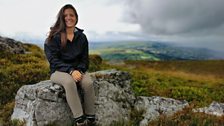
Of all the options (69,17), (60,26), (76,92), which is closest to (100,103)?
(76,92)

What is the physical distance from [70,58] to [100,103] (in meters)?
1.63

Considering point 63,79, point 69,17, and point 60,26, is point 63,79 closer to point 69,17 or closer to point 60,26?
point 60,26

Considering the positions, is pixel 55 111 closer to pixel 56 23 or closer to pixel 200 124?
pixel 56 23

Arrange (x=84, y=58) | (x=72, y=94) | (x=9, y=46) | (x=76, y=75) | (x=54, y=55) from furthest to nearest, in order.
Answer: (x=9, y=46), (x=84, y=58), (x=54, y=55), (x=76, y=75), (x=72, y=94)

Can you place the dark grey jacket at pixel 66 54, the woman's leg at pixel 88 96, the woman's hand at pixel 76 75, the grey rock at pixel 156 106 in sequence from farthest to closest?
the grey rock at pixel 156 106 → the dark grey jacket at pixel 66 54 → the woman's leg at pixel 88 96 → the woman's hand at pixel 76 75

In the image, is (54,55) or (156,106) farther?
(156,106)

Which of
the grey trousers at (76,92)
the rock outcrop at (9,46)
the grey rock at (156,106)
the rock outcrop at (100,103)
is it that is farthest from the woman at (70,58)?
the rock outcrop at (9,46)

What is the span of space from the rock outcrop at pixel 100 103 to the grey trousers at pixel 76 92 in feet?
1.32

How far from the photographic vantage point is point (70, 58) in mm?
10281

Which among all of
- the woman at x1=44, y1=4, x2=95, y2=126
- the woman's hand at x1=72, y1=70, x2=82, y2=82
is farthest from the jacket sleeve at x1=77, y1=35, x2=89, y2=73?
the woman's hand at x1=72, y1=70, x2=82, y2=82

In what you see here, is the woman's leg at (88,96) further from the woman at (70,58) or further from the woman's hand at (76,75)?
the woman's hand at (76,75)

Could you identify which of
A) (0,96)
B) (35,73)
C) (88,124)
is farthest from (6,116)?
(35,73)

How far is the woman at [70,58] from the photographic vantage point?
383 inches

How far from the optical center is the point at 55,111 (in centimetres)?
1016
